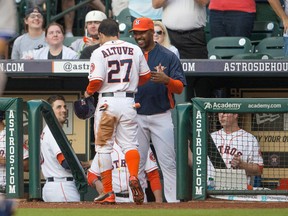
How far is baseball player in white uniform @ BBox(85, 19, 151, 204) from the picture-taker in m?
8.68

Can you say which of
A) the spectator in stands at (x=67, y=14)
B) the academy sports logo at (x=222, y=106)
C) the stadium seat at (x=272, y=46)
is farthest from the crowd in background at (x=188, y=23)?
the academy sports logo at (x=222, y=106)

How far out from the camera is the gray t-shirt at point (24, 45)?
11656 millimetres

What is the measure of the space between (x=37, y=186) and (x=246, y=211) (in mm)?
2346

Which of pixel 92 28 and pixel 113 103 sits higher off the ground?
pixel 92 28

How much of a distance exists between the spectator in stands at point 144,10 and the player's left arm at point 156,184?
8.07ft

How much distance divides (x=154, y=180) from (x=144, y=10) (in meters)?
2.60

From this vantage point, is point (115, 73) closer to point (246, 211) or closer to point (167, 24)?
point (246, 211)

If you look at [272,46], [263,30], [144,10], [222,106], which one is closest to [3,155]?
[222,106]

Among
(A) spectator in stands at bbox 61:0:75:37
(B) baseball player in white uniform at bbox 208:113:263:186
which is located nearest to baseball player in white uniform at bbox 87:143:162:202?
(B) baseball player in white uniform at bbox 208:113:263:186

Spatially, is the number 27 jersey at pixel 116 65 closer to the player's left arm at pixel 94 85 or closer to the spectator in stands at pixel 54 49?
the player's left arm at pixel 94 85

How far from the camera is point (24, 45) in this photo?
11.7m

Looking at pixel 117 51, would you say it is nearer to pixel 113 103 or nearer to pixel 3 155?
pixel 113 103

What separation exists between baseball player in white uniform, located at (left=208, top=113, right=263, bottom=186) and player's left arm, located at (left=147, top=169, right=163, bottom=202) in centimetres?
77

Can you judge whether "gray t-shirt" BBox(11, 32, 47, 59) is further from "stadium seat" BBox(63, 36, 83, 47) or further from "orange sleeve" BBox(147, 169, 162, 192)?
"orange sleeve" BBox(147, 169, 162, 192)
